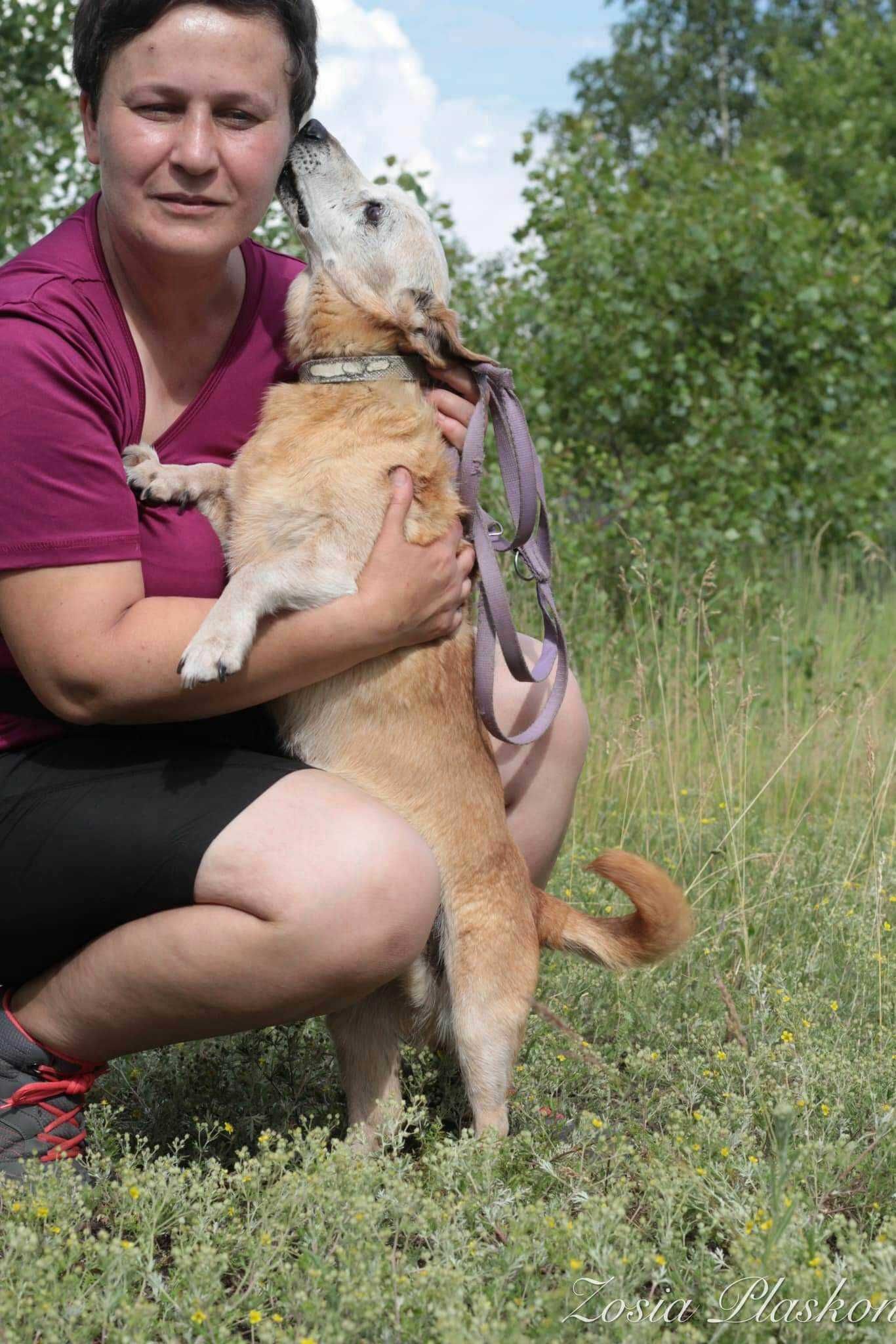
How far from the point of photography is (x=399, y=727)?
229cm

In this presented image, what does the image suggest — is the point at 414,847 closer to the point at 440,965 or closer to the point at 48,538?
the point at 440,965

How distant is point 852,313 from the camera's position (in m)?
6.25

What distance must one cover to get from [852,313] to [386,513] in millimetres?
4737

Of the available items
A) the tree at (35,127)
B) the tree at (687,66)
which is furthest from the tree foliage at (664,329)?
the tree at (687,66)

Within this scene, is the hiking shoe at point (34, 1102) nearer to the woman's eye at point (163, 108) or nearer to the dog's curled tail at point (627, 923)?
the dog's curled tail at point (627, 923)

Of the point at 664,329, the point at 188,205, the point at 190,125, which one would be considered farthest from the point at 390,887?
the point at 664,329

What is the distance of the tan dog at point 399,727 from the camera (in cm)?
223

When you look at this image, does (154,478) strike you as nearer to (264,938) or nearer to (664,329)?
(264,938)

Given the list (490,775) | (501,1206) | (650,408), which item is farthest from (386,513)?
(650,408)

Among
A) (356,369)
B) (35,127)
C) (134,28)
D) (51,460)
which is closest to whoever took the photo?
(51,460)

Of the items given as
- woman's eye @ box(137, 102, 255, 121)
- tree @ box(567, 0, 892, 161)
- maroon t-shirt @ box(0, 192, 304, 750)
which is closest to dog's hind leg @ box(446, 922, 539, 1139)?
maroon t-shirt @ box(0, 192, 304, 750)

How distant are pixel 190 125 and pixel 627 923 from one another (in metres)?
1.62

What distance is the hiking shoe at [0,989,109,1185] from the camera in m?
2.03

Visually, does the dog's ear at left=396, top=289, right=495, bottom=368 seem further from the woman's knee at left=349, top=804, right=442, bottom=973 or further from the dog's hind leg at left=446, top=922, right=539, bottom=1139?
the dog's hind leg at left=446, top=922, right=539, bottom=1139
